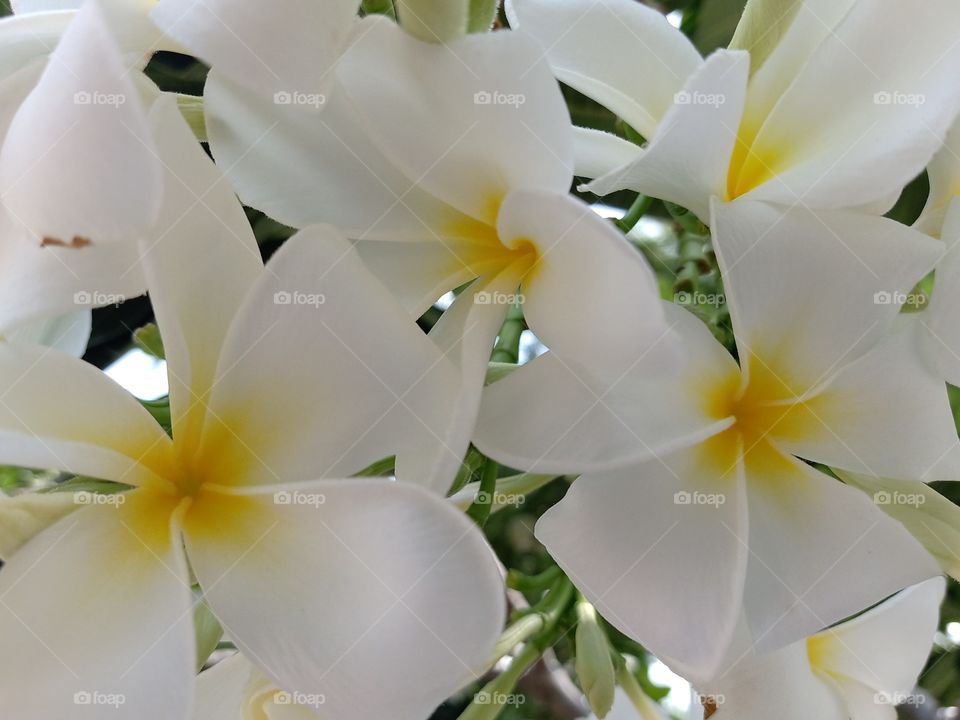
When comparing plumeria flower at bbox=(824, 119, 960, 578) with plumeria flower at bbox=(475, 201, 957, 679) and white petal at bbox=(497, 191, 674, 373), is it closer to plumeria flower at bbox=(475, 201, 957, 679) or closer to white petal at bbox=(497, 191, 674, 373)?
plumeria flower at bbox=(475, 201, 957, 679)

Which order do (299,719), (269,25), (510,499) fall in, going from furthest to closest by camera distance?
(510,499) < (299,719) < (269,25)

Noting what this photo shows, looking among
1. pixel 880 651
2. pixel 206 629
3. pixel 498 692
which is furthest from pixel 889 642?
pixel 206 629

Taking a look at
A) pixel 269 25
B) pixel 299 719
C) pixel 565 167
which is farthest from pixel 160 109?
pixel 299 719

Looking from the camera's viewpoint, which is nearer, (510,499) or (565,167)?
(565,167)

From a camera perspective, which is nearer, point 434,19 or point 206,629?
point 434,19

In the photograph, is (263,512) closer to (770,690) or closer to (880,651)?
(770,690)

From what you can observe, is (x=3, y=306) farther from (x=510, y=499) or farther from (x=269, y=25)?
(x=510, y=499)

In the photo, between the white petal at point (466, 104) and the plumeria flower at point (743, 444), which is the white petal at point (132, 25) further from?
the plumeria flower at point (743, 444)
